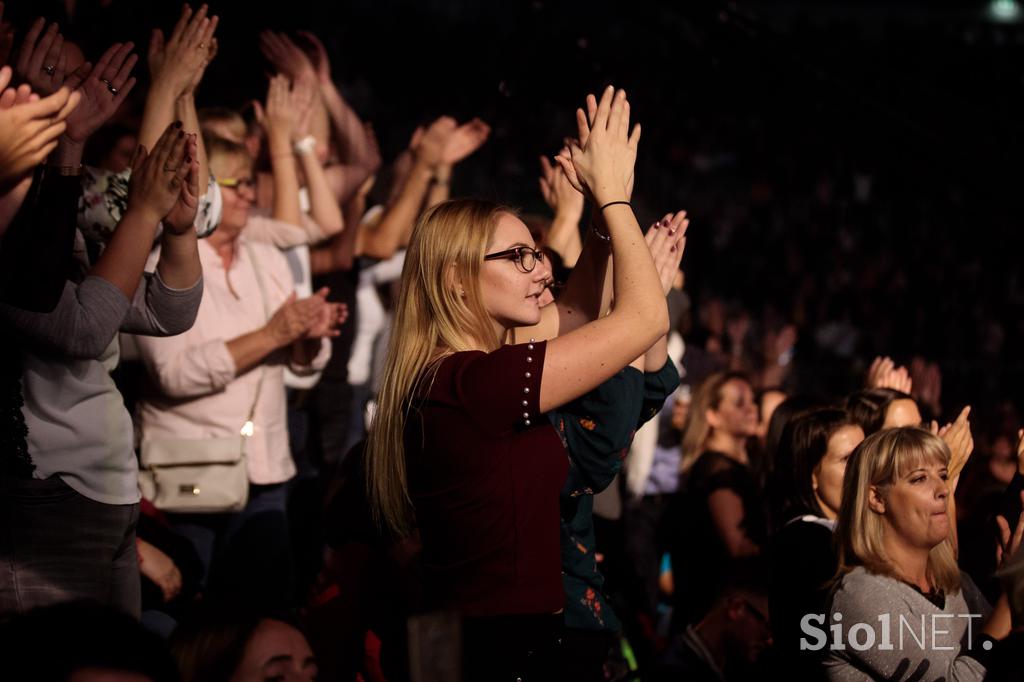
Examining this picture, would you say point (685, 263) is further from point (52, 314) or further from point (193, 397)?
point (52, 314)

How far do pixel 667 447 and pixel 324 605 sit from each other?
332 cm

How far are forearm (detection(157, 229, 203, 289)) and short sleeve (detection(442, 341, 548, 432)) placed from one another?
3.00ft

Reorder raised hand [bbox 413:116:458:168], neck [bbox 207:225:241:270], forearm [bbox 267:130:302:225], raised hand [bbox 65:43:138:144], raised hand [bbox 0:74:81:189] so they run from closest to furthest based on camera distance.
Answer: raised hand [bbox 0:74:81:189], raised hand [bbox 65:43:138:144], neck [bbox 207:225:241:270], forearm [bbox 267:130:302:225], raised hand [bbox 413:116:458:168]

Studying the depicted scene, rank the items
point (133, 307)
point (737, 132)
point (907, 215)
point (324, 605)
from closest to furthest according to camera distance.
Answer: point (133, 307), point (324, 605), point (907, 215), point (737, 132)

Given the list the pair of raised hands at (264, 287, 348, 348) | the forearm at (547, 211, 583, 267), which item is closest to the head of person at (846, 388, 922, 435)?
the forearm at (547, 211, 583, 267)

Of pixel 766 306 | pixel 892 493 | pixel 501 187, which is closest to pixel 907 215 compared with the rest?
pixel 766 306

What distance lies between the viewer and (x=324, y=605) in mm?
3219

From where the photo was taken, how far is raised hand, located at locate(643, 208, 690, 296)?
8.84 ft

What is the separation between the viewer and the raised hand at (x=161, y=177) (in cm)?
266

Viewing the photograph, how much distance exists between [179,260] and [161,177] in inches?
10.5

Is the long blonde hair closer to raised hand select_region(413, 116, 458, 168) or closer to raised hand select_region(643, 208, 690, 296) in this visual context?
raised hand select_region(413, 116, 458, 168)

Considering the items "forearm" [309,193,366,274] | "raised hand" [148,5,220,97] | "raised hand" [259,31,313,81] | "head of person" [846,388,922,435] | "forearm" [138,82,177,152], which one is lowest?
"head of person" [846,388,922,435]

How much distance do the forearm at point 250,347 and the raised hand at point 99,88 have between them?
1.06 meters

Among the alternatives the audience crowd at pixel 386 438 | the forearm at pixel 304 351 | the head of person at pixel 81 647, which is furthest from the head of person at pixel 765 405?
the head of person at pixel 81 647
